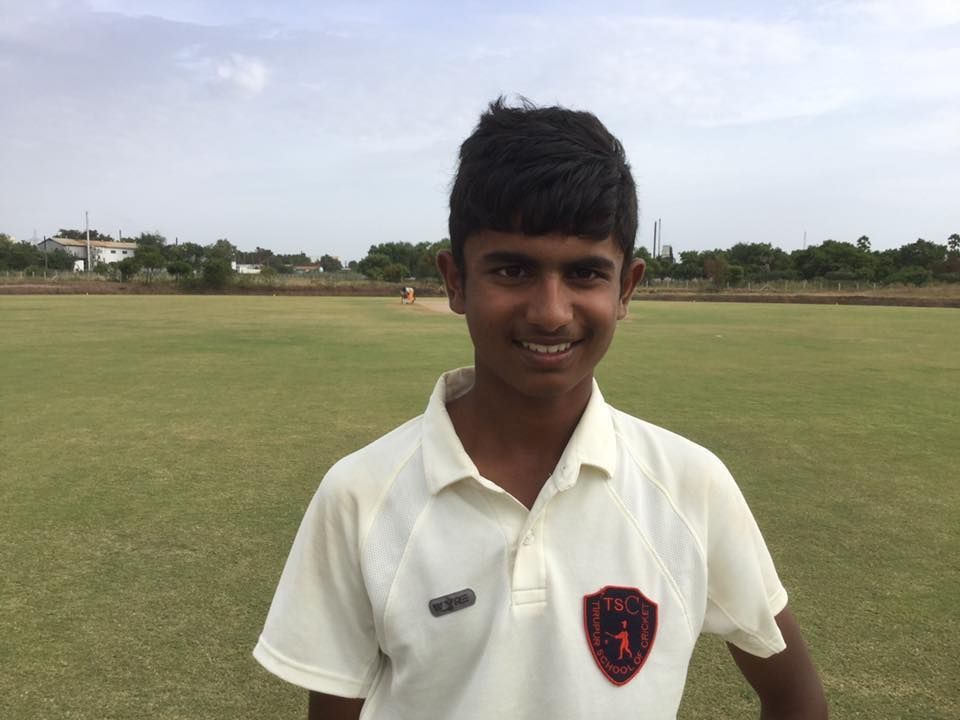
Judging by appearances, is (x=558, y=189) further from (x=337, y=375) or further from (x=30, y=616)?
(x=337, y=375)

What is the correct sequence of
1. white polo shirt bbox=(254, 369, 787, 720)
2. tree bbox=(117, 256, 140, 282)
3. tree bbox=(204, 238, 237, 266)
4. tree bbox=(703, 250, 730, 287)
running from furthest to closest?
tree bbox=(204, 238, 237, 266), tree bbox=(703, 250, 730, 287), tree bbox=(117, 256, 140, 282), white polo shirt bbox=(254, 369, 787, 720)

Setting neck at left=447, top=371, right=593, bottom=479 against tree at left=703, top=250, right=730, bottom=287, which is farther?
tree at left=703, top=250, right=730, bottom=287

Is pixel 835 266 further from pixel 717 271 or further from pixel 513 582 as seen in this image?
pixel 513 582

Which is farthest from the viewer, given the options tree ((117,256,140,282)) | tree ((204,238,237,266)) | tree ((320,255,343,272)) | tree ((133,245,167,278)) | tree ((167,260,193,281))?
tree ((320,255,343,272))

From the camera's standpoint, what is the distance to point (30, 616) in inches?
117

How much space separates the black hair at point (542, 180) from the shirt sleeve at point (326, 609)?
46 centimetres

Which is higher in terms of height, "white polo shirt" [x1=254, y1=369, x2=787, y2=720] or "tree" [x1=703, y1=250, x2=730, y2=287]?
"tree" [x1=703, y1=250, x2=730, y2=287]

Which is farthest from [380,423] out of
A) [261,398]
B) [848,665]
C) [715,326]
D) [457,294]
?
[715,326]

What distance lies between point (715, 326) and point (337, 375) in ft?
42.1

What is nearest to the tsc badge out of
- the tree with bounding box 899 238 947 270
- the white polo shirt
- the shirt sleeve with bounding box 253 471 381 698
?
the white polo shirt

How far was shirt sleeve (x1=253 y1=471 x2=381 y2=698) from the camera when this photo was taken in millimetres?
1146

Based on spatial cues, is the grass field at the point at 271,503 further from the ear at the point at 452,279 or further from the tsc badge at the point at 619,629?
the ear at the point at 452,279

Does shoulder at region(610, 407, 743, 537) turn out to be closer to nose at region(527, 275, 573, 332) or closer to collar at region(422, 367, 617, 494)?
collar at region(422, 367, 617, 494)

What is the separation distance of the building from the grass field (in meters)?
85.8
